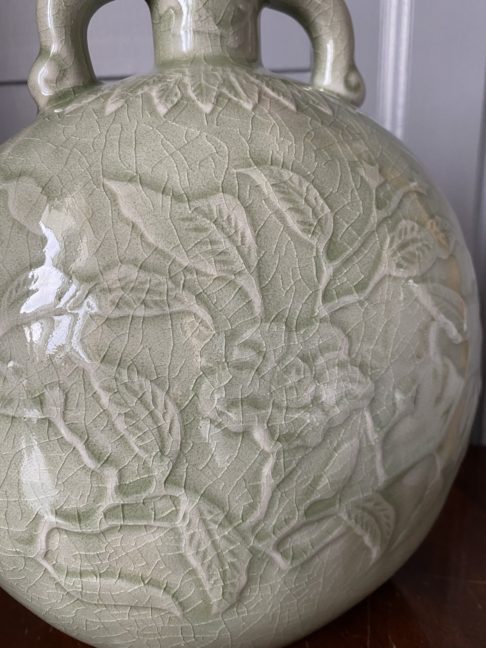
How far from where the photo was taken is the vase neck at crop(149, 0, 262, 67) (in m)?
0.46

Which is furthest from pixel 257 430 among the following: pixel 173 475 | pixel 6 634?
pixel 6 634

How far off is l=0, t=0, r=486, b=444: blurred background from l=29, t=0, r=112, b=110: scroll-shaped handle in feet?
1.11

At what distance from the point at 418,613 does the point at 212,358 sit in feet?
0.98

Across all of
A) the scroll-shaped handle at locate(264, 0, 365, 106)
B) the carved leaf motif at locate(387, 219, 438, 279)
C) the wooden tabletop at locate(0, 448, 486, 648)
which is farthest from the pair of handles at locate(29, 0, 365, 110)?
the wooden tabletop at locate(0, 448, 486, 648)

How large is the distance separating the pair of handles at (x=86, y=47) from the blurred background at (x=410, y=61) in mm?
268

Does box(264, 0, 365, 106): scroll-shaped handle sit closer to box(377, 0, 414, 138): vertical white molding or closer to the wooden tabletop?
box(377, 0, 414, 138): vertical white molding

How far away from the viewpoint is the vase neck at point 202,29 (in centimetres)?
46

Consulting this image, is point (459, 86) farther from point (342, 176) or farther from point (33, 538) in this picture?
point (33, 538)

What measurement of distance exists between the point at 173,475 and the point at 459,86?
56 cm

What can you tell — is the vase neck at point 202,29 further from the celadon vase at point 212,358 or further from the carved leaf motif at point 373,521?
the carved leaf motif at point 373,521

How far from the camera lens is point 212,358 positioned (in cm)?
35

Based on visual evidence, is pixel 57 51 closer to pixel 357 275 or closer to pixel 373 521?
pixel 357 275

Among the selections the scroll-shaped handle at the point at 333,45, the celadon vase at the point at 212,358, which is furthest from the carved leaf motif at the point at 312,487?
the scroll-shaped handle at the point at 333,45

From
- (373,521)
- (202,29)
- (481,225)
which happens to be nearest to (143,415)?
Result: (373,521)
